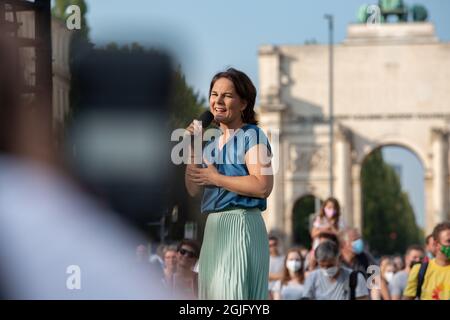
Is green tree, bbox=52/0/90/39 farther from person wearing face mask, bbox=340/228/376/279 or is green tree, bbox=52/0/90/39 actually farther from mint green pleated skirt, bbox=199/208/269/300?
person wearing face mask, bbox=340/228/376/279

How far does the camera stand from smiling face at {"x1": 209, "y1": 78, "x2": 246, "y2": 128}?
609cm

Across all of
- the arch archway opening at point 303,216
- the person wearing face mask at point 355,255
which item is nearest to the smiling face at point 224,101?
the person wearing face mask at point 355,255

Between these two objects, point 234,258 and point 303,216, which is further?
point 303,216

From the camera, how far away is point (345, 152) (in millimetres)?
68000

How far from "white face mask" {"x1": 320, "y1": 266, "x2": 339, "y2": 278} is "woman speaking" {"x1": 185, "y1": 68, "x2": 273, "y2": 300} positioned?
15.2 feet

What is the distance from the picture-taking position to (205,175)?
237 inches

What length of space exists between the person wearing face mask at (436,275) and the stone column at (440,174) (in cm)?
5724

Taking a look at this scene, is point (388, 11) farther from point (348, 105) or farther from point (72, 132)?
point (72, 132)

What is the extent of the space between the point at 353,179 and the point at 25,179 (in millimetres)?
61853

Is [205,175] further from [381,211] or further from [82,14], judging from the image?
[381,211]

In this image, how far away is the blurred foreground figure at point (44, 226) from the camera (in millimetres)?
6668

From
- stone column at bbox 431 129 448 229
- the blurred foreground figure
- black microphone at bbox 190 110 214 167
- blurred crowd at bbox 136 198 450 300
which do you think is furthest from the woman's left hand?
stone column at bbox 431 129 448 229

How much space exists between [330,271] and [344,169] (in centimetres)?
5717

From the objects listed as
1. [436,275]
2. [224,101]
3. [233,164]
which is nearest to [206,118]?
[224,101]
